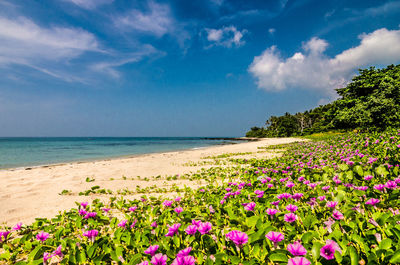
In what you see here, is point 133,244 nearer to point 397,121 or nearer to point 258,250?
point 258,250

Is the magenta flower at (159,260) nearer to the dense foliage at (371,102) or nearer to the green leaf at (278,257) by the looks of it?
the green leaf at (278,257)

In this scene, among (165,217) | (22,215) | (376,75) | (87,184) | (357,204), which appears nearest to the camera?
(357,204)

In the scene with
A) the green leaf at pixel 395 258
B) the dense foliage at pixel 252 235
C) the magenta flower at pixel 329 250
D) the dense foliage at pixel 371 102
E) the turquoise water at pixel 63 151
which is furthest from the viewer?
the turquoise water at pixel 63 151

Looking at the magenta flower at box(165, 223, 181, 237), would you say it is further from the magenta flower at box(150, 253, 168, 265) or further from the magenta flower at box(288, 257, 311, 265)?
the magenta flower at box(288, 257, 311, 265)

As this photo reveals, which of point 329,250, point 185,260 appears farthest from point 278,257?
point 185,260

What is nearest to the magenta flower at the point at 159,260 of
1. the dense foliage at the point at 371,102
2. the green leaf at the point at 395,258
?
the green leaf at the point at 395,258

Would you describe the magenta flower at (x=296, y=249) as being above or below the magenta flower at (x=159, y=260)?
above

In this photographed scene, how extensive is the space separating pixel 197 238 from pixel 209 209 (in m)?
0.83

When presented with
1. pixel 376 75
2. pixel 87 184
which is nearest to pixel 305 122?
pixel 376 75

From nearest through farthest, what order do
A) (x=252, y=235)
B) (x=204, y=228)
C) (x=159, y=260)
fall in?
1. (x=159, y=260)
2. (x=252, y=235)
3. (x=204, y=228)

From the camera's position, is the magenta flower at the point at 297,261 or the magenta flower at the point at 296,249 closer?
the magenta flower at the point at 297,261

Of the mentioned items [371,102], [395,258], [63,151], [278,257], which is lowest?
[63,151]

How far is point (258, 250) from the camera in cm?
159

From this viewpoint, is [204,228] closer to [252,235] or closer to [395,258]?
[252,235]
